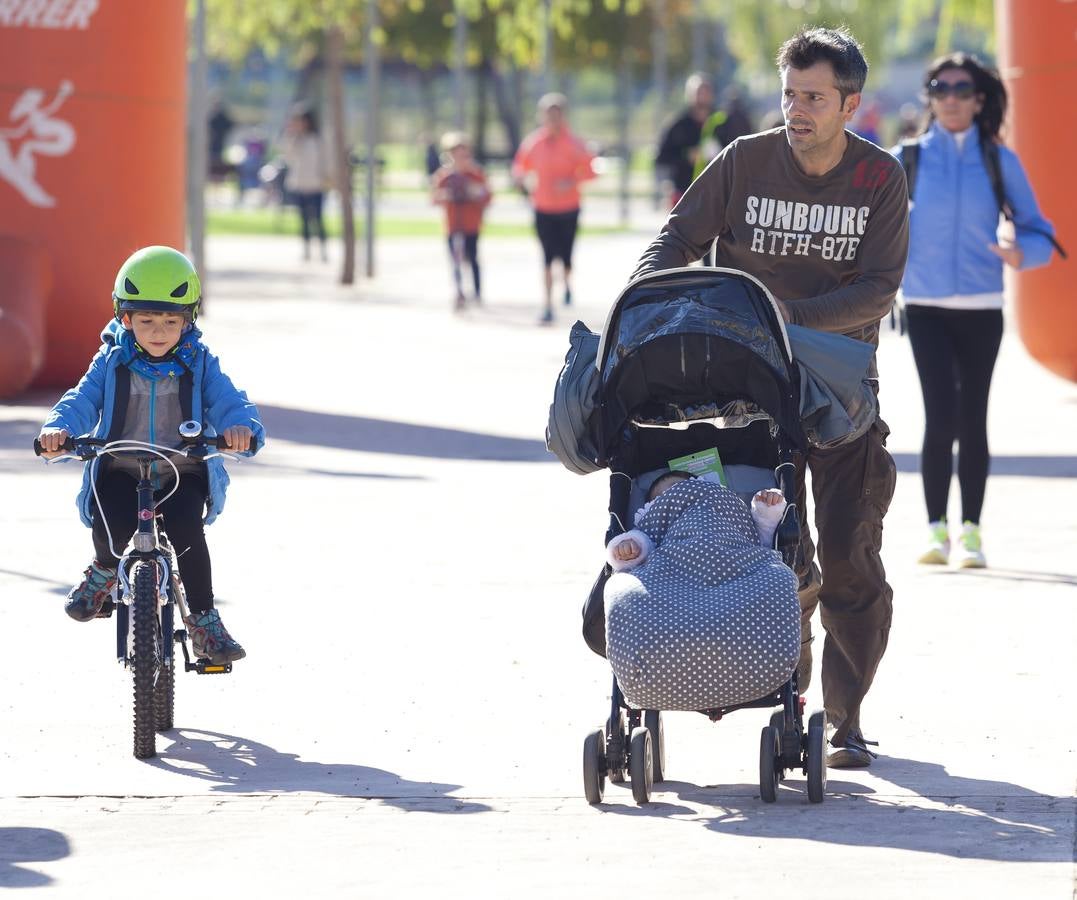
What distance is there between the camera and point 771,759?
551 centimetres

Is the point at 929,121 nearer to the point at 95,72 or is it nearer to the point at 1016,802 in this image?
the point at 1016,802

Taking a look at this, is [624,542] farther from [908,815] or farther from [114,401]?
[114,401]

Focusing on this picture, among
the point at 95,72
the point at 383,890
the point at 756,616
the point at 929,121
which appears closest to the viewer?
the point at 383,890

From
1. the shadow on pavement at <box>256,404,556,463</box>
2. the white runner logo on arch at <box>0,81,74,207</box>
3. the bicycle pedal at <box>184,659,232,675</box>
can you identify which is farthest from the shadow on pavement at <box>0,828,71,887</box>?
the white runner logo on arch at <box>0,81,74,207</box>

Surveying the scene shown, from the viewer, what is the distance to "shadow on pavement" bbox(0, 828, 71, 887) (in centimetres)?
502

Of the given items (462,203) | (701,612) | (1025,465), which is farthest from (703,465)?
(462,203)

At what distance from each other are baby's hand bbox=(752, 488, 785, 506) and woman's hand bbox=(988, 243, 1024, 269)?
359 centimetres

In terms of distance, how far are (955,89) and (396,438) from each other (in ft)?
15.9

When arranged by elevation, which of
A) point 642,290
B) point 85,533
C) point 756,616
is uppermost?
point 642,290

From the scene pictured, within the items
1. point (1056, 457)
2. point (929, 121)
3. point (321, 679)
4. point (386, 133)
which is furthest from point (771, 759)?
point (386, 133)

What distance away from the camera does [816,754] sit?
553cm

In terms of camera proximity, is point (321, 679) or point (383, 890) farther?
point (321, 679)

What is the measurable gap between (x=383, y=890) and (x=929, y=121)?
542cm

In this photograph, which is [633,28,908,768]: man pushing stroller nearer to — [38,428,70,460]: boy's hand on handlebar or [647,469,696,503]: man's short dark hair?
[647,469,696,503]: man's short dark hair
